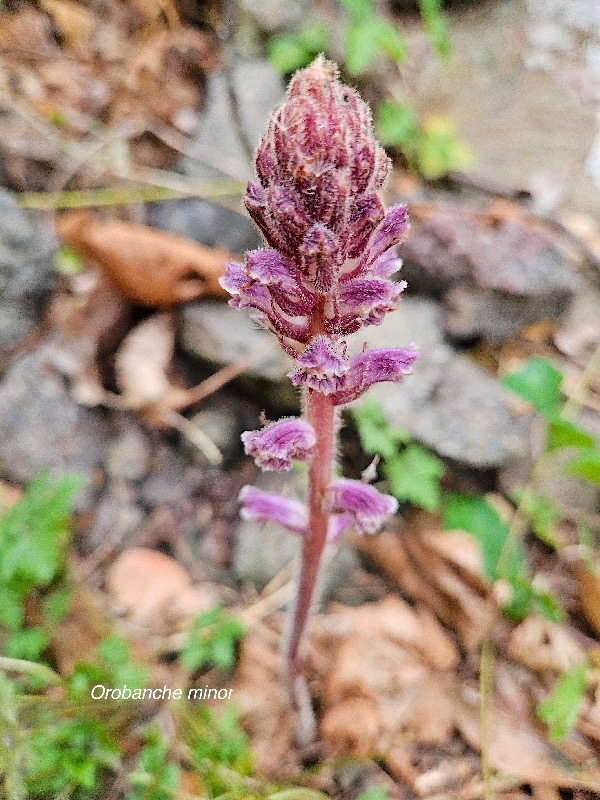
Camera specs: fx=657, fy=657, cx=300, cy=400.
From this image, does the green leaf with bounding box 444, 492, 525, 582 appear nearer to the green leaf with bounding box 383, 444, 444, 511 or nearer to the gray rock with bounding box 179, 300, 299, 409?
the green leaf with bounding box 383, 444, 444, 511

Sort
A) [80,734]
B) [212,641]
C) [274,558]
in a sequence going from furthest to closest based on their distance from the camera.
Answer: [274,558]
[212,641]
[80,734]

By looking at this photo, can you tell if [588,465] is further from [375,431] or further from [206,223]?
[206,223]

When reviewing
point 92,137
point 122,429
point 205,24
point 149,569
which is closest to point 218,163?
point 92,137

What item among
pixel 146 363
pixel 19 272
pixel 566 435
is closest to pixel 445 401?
pixel 566 435

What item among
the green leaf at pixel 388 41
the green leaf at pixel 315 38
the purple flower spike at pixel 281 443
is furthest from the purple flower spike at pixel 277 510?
the green leaf at pixel 315 38

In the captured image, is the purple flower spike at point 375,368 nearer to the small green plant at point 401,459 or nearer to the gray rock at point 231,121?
the small green plant at point 401,459

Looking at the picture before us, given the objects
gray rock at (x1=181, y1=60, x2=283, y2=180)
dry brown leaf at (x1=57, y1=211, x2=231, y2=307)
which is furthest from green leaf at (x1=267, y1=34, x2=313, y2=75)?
dry brown leaf at (x1=57, y1=211, x2=231, y2=307)

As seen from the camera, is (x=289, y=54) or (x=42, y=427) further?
(x=289, y=54)

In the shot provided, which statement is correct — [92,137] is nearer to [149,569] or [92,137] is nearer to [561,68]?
[149,569]
